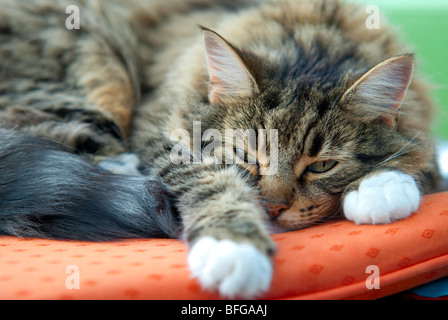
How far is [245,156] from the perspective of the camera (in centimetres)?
135

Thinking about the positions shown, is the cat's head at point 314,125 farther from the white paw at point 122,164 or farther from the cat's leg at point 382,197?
the white paw at point 122,164

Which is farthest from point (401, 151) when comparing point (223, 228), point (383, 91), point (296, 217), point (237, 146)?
point (223, 228)

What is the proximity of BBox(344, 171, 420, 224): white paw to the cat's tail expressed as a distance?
502 millimetres

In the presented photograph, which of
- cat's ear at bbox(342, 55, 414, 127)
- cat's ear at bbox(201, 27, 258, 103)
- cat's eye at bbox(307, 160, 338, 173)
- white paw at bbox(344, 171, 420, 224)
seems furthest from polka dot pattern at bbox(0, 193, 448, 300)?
cat's ear at bbox(201, 27, 258, 103)

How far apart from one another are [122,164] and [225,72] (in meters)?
0.52

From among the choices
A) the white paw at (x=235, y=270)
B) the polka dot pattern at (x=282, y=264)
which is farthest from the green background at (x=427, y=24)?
the white paw at (x=235, y=270)

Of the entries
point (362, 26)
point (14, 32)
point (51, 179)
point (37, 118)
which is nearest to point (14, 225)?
point (51, 179)

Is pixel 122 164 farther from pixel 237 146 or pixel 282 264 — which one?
pixel 282 264

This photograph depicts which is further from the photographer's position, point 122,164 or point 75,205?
point 122,164

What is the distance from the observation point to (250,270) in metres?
0.93

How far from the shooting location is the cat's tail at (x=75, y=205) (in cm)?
125

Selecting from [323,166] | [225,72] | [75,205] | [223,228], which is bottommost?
[223,228]
